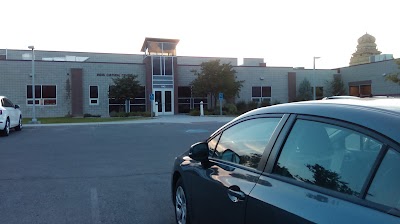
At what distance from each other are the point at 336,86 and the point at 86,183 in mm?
41574

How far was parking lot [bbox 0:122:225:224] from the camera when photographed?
539 cm

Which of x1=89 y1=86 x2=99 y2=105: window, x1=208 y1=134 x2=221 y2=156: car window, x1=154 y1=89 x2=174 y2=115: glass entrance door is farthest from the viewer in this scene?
x1=154 y1=89 x2=174 y2=115: glass entrance door

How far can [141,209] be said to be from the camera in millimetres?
5609

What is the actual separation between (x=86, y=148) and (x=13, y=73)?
87.3ft

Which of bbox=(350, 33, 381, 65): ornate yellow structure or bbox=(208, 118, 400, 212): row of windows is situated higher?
bbox=(350, 33, 381, 65): ornate yellow structure

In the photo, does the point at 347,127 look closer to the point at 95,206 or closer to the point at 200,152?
the point at 200,152

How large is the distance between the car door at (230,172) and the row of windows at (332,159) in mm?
17

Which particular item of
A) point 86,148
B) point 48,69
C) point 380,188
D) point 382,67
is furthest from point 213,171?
point 382,67

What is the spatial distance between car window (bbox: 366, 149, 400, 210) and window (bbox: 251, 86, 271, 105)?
133 ft

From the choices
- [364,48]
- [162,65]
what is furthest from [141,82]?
[364,48]

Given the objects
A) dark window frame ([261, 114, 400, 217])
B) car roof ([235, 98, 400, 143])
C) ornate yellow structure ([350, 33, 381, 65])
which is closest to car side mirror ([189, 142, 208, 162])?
dark window frame ([261, 114, 400, 217])

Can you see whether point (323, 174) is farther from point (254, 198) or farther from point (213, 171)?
point (213, 171)

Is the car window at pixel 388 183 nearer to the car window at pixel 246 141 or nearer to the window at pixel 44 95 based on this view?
the car window at pixel 246 141

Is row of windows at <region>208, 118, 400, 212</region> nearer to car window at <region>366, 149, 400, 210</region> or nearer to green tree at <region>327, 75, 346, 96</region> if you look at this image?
car window at <region>366, 149, 400, 210</region>
